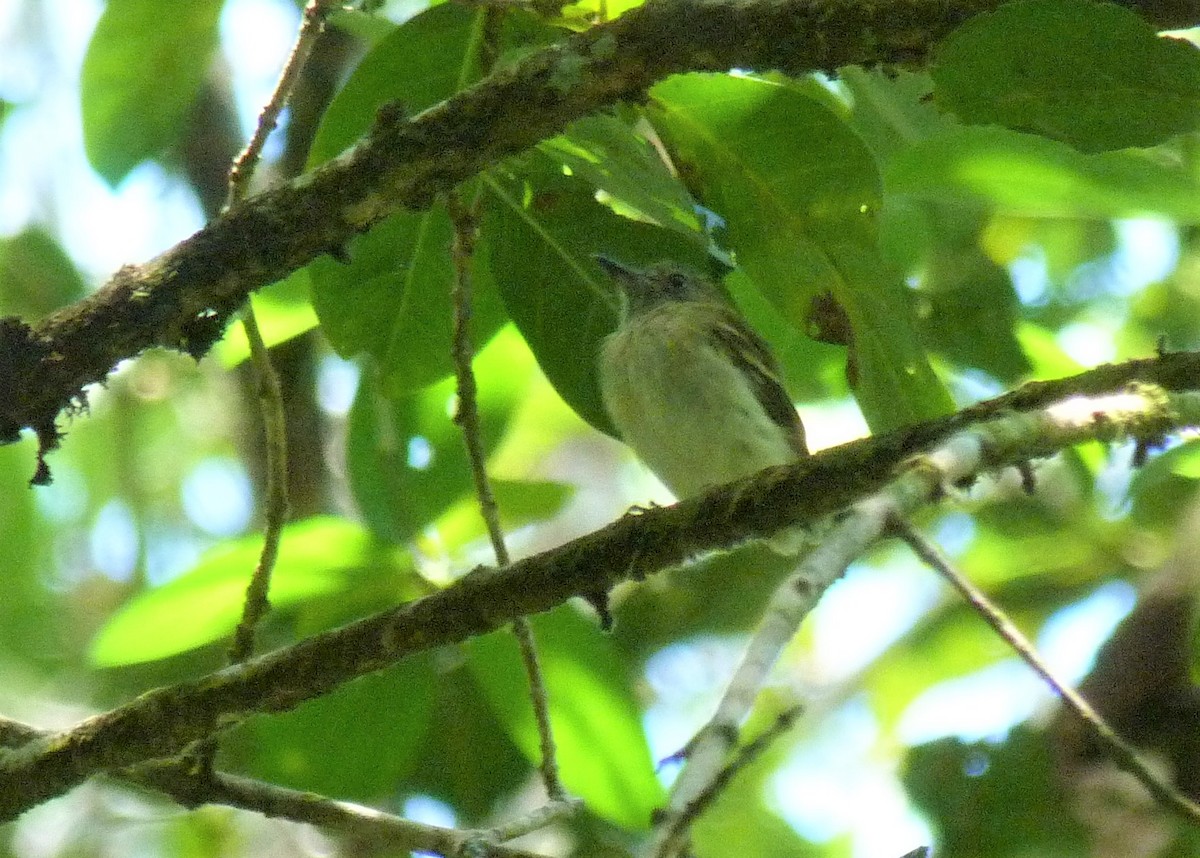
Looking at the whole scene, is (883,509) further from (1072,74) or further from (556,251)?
(556,251)

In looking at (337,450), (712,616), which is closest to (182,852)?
(337,450)

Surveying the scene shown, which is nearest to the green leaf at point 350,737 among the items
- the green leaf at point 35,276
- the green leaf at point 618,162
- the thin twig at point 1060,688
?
the green leaf at point 618,162

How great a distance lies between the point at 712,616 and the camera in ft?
16.1

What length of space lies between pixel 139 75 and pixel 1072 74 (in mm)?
2525

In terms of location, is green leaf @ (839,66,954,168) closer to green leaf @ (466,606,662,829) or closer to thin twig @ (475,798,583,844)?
green leaf @ (466,606,662,829)

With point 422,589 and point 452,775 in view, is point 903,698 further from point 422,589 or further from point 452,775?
point 422,589

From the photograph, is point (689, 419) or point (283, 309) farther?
point (689, 419)

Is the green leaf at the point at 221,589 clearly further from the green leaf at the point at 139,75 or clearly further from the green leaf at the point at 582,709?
the green leaf at the point at 139,75

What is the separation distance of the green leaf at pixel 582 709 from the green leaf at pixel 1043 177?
1.29 m

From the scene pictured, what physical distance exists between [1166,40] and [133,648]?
8.06 ft

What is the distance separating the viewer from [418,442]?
3.66 m

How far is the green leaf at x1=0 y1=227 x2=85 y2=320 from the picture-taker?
567 cm

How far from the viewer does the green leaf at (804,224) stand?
9.26ft

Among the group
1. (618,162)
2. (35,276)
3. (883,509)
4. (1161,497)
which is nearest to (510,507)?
(618,162)
